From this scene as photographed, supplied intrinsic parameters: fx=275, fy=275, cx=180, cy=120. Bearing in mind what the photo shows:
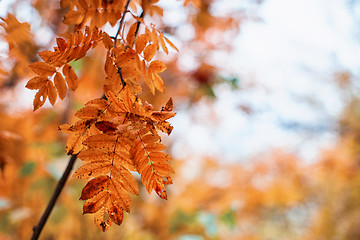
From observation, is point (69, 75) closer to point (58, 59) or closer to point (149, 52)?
point (58, 59)

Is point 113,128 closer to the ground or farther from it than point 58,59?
closer to the ground

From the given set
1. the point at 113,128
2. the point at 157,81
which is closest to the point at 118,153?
the point at 113,128

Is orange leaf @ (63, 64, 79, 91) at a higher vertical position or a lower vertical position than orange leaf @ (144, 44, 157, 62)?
higher

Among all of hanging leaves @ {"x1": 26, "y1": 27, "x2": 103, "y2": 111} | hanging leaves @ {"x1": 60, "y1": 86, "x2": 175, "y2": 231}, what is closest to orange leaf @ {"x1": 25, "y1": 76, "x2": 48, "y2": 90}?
hanging leaves @ {"x1": 26, "y1": 27, "x2": 103, "y2": 111}

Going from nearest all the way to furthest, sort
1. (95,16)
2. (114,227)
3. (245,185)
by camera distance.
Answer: (95,16), (114,227), (245,185)

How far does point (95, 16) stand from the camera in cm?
55

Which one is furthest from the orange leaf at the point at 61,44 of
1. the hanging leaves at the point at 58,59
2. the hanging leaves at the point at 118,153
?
the hanging leaves at the point at 118,153

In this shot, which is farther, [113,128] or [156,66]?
[156,66]

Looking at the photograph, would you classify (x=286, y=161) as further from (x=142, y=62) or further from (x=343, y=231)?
(x=142, y=62)

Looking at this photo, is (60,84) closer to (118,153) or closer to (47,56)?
(47,56)

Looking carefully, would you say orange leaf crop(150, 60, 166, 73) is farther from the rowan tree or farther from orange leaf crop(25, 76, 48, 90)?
orange leaf crop(25, 76, 48, 90)

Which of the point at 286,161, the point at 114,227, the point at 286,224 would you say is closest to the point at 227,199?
the point at 114,227

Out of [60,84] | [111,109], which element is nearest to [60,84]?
[60,84]

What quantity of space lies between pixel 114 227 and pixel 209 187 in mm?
1583
